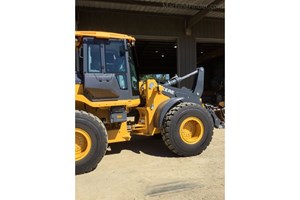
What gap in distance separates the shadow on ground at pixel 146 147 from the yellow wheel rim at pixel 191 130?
42cm

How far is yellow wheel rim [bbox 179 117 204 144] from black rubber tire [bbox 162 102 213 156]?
0.06 meters

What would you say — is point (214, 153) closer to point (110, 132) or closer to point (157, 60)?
point (110, 132)

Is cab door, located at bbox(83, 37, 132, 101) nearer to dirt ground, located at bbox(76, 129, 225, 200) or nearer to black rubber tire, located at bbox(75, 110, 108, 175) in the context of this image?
black rubber tire, located at bbox(75, 110, 108, 175)

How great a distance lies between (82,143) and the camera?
4266 millimetres

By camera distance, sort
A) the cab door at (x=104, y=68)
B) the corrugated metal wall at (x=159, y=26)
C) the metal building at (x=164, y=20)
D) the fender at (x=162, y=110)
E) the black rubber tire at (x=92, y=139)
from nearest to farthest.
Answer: the black rubber tire at (x=92, y=139)
the cab door at (x=104, y=68)
the fender at (x=162, y=110)
the metal building at (x=164, y=20)
the corrugated metal wall at (x=159, y=26)

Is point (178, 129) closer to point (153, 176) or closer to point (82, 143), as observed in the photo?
point (153, 176)

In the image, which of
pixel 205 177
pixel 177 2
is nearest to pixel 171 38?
pixel 177 2

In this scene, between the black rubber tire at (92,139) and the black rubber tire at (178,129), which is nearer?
the black rubber tire at (92,139)

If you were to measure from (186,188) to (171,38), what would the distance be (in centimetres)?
777

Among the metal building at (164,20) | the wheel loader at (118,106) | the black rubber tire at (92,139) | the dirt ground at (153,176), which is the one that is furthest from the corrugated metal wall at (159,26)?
the black rubber tire at (92,139)

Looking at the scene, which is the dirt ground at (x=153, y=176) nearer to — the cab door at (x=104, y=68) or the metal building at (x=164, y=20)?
the cab door at (x=104, y=68)

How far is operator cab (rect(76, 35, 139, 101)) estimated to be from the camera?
15.0ft

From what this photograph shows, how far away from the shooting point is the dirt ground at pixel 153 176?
3.34 m

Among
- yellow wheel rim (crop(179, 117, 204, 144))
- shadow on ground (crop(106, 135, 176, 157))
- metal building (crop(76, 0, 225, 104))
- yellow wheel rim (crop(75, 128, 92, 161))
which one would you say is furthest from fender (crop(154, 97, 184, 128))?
metal building (crop(76, 0, 225, 104))
